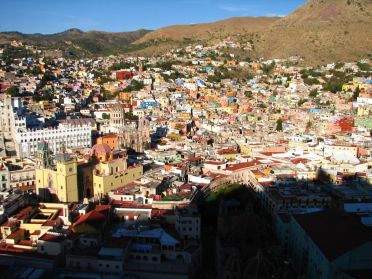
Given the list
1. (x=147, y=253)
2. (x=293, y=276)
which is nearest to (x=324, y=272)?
(x=293, y=276)

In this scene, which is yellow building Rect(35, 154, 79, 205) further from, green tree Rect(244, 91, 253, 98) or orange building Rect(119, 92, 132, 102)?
green tree Rect(244, 91, 253, 98)

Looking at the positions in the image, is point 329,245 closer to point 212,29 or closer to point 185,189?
point 185,189

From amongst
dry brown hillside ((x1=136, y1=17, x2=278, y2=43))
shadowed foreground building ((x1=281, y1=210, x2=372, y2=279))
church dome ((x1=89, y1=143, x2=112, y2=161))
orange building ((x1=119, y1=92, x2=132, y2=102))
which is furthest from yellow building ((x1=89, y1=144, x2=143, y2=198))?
dry brown hillside ((x1=136, y1=17, x2=278, y2=43))

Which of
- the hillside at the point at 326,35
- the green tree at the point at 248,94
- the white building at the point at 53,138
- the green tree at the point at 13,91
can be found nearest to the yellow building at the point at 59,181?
the white building at the point at 53,138

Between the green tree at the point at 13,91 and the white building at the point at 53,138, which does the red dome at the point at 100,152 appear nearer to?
the white building at the point at 53,138

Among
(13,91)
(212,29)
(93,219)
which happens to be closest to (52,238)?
(93,219)

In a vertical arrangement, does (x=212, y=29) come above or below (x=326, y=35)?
above

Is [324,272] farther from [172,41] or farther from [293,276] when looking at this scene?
[172,41]
